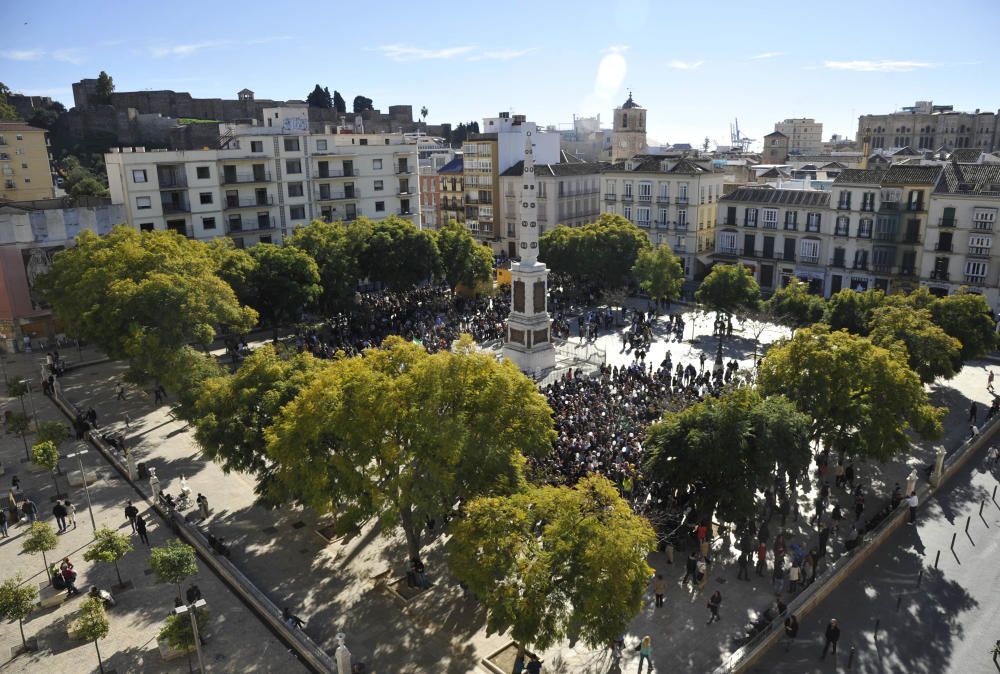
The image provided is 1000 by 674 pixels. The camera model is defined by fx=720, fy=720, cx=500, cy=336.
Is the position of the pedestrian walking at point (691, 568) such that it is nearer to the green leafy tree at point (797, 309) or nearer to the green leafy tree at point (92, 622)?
the green leafy tree at point (92, 622)

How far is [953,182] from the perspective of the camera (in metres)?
49.0

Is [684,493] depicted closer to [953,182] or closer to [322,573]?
[322,573]

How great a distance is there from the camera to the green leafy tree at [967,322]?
34.5 m

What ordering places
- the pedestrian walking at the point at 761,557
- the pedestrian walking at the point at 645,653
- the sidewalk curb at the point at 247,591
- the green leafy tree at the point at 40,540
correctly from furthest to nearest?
the pedestrian walking at the point at 761,557 < the green leafy tree at the point at 40,540 < the sidewalk curb at the point at 247,591 < the pedestrian walking at the point at 645,653

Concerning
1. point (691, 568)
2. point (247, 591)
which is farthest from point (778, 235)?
point (247, 591)

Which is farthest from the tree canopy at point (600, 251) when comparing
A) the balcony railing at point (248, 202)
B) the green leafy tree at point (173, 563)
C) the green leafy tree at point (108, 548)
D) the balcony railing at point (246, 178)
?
the green leafy tree at point (108, 548)

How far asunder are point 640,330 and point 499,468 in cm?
2798

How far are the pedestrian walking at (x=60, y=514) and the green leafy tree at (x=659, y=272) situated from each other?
36511 millimetres

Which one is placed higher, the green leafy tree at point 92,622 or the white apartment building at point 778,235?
the white apartment building at point 778,235

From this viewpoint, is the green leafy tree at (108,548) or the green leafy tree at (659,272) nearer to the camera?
the green leafy tree at (108,548)

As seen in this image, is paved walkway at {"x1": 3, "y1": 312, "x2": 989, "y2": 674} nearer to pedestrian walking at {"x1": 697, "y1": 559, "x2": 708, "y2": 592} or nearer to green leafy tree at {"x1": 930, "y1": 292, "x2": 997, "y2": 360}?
pedestrian walking at {"x1": 697, "y1": 559, "x2": 708, "y2": 592}

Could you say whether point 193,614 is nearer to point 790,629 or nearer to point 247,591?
point 247,591

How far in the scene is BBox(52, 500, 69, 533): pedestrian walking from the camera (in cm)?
2412

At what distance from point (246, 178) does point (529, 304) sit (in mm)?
28048
